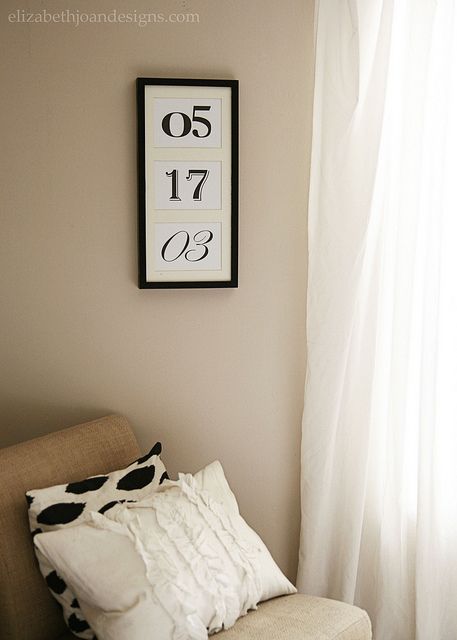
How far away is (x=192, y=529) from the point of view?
1969 millimetres

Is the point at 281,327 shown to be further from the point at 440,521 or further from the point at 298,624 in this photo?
the point at 298,624

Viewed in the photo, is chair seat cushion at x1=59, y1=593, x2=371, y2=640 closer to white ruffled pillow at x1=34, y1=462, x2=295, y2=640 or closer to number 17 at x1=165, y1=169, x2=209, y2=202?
white ruffled pillow at x1=34, y1=462, x2=295, y2=640

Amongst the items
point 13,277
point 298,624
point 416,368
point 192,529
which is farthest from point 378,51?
point 298,624

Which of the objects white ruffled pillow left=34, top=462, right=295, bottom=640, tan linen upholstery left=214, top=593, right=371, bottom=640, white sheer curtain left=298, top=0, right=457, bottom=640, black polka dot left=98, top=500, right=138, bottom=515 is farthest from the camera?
white sheer curtain left=298, top=0, right=457, bottom=640

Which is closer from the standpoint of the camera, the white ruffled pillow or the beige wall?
the white ruffled pillow

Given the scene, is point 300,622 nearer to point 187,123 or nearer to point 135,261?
point 135,261

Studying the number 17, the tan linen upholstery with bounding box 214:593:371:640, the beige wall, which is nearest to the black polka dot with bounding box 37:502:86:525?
the tan linen upholstery with bounding box 214:593:371:640

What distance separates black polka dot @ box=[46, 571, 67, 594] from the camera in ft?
6.21

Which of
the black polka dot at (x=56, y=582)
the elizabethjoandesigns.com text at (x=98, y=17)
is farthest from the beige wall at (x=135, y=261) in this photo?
the black polka dot at (x=56, y=582)

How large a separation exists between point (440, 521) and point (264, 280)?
34.6 inches

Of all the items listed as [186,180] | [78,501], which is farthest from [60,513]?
[186,180]

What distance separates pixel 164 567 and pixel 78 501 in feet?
0.97

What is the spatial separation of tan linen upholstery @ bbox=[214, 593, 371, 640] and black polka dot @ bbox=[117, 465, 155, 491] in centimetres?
42

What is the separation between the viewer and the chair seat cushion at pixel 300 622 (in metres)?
1.88
